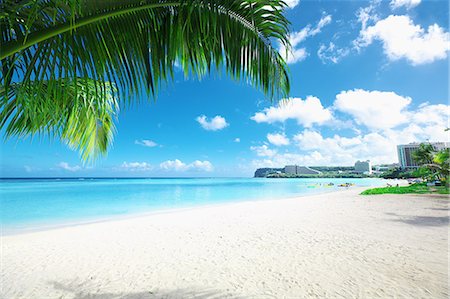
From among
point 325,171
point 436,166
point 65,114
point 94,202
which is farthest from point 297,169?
point 65,114

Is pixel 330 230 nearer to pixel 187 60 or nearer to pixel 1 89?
pixel 187 60

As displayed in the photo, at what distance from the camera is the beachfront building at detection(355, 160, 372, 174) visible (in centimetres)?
8838

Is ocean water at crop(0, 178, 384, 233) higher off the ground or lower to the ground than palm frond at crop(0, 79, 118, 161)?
lower

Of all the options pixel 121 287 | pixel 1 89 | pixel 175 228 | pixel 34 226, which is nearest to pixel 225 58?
pixel 1 89

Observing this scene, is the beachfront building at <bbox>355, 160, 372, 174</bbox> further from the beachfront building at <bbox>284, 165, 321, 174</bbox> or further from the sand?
the sand

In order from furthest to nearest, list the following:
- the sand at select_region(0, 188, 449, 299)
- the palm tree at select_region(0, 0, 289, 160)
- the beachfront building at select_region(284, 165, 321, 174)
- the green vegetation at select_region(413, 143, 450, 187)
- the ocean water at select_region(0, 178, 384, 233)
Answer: the beachfront building at select_region(284, 165, 321, 174), the green vegetation at select_region(413, 143, 450, 187), the ocean water at select_region(0, 178, 384, 233), the sand at select_region(0, 188, 449, 299), the palm tree at select_region(0, 0, 289, 160)

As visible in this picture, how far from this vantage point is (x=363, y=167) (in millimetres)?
89438

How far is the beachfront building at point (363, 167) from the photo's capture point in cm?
8838

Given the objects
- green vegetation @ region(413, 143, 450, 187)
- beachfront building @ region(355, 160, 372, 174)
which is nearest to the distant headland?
beachfront building @ region(355, 160, 372, 174)

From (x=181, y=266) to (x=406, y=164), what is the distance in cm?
7691

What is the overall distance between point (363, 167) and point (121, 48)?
104 meters

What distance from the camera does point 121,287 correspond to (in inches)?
98.0

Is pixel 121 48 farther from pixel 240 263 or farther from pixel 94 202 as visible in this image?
pixel 94 202

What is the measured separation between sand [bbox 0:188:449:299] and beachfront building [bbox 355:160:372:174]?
97391mm
